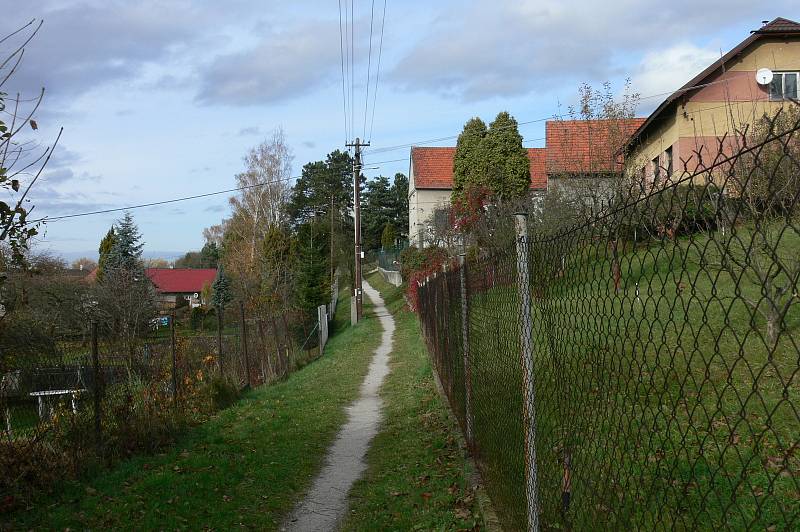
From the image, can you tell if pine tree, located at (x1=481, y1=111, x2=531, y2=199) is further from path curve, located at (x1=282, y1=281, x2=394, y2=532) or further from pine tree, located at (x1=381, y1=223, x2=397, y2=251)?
pine tree, located at (x1=381, y1=223, x2=397, y2=251)

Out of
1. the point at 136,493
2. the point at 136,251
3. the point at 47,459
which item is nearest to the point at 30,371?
the point at 47,459

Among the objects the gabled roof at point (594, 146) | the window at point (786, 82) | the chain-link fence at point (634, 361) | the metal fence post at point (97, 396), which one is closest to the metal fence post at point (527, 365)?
the chain-link fence at point (634, 361)

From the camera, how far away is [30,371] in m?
7.74

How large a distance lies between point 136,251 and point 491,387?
42.0 meters

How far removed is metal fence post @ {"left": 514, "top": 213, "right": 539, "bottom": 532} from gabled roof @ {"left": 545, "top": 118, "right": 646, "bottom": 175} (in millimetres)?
15318

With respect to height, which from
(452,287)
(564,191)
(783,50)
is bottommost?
(452,287)

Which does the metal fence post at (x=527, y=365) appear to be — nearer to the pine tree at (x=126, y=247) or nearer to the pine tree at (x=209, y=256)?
the pine tree at (x=126, y=247)

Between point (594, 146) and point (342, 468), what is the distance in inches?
557

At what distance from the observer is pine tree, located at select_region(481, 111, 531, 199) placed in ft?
109

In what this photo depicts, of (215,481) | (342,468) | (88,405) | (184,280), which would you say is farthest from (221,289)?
(215,481)

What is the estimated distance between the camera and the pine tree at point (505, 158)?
33156mm

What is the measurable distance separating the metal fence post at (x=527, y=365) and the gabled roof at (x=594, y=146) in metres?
15.3

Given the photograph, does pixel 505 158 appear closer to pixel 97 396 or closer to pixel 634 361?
pixel 97 396

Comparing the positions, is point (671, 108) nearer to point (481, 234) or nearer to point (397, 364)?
point (481, 234)
